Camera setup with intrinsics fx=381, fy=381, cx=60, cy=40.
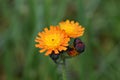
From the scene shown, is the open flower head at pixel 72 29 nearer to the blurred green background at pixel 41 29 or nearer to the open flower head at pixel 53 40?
the open flower head at pixel 53 40

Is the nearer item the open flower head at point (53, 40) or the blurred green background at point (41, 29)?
the open flower head at point (53, 40)

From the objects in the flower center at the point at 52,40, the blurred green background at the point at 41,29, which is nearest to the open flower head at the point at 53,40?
A: the flower center at the point at 52,40

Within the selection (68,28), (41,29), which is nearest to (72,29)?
(68,28)

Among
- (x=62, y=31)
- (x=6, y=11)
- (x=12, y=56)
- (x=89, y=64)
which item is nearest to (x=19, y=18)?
(x=6, y=11)

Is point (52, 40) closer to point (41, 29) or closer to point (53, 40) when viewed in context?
point (53, 40)

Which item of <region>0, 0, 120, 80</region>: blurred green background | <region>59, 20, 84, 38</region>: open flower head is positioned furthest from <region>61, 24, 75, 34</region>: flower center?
<region>0, 0, 120, 80</region>: blurred green background

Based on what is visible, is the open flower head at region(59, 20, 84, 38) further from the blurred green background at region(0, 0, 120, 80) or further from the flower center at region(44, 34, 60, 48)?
the blurred green background at region(0, 0, 120, 80)

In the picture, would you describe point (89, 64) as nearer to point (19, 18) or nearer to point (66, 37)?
point (19, 18)

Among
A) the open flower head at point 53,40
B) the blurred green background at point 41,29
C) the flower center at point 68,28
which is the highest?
the blurred green background at point 41,29
